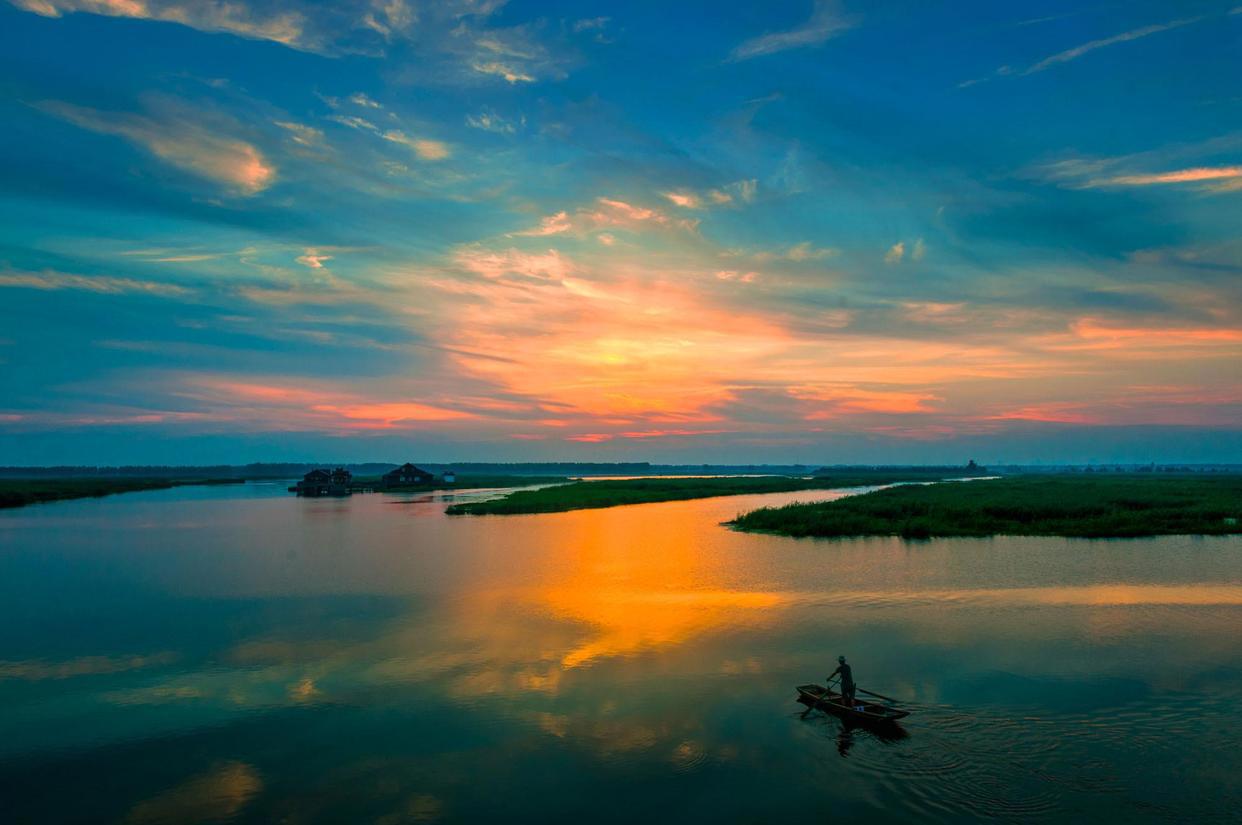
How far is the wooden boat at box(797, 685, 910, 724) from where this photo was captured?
16094 mm

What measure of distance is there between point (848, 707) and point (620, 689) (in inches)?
241

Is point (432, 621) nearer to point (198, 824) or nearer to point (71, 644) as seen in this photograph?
point (71, 644)

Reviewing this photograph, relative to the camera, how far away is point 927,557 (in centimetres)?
4125

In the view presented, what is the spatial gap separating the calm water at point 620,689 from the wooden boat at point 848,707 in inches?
14.2

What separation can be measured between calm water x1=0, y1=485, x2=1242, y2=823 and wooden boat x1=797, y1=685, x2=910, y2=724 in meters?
0.36

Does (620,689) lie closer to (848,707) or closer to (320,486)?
(848,707)

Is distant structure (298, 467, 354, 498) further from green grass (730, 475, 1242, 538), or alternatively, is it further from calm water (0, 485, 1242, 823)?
green grass (730, 475, 1242, 538)

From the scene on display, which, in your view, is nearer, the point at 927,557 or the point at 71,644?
the point at 71,644

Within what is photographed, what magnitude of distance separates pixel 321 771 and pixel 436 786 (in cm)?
263

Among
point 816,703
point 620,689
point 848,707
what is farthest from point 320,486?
point 848,707

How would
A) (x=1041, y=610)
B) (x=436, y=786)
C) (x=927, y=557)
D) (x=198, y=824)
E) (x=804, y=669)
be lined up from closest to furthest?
(x=198, y=824) → (x=436, y=786) → (x=804, y=669) → (x=1041, y=610) → (x=927, y=557)

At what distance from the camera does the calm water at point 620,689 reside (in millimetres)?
13711

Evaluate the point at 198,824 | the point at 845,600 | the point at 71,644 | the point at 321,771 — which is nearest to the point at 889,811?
the point at 321,771

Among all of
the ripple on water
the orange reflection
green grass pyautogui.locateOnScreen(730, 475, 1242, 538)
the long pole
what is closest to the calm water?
the ripple on water
